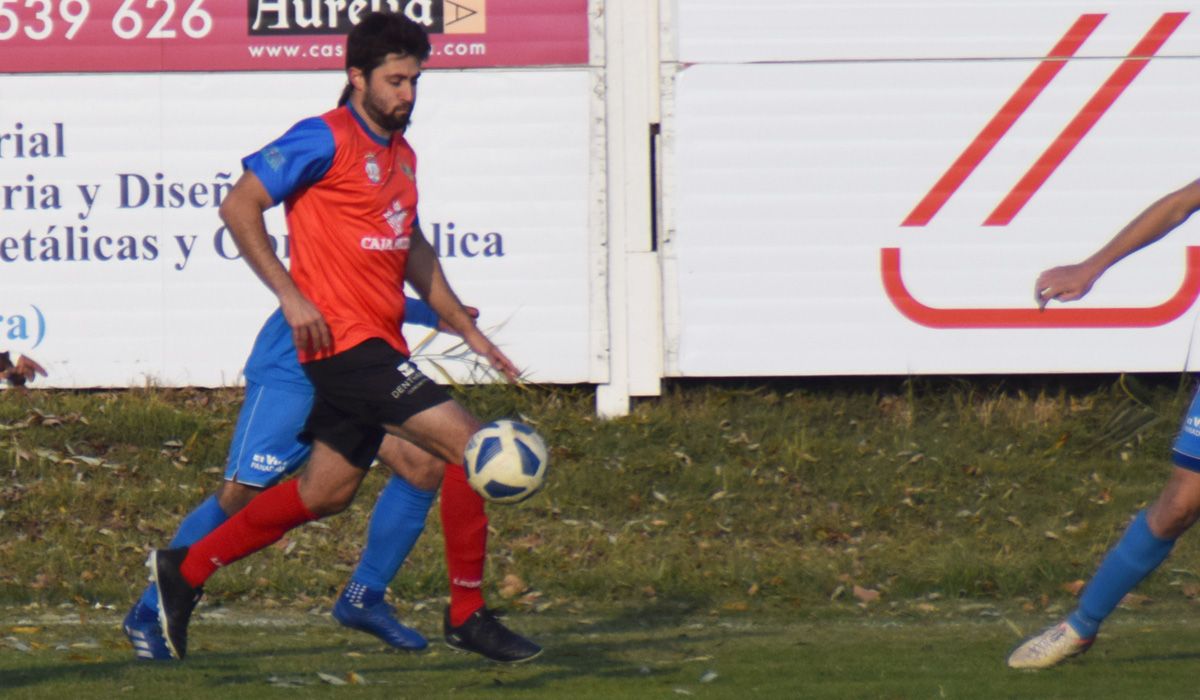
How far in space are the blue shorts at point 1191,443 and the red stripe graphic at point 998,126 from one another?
5.45 meters

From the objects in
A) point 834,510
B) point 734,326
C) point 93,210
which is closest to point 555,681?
point 834,510

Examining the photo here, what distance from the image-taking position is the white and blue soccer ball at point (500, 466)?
5660mm

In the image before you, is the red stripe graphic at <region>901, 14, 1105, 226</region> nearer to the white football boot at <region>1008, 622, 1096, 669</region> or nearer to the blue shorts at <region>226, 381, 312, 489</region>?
the white football boot at <region>1008, 622, 1096, 669</region>

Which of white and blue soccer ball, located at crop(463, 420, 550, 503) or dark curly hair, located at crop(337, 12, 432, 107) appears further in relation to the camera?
dark curly hair, located at crop(337, 12, 432, 107)

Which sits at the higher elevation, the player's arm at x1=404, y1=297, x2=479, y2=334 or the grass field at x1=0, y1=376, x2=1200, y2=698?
the player's arm at x1=404, y1=297, x2=479, y2=334

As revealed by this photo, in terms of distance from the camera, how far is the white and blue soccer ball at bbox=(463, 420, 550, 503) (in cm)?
566

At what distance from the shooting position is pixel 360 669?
20.4 feet

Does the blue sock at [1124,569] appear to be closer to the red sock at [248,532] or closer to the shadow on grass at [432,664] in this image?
the shadow on grass at [432,664]

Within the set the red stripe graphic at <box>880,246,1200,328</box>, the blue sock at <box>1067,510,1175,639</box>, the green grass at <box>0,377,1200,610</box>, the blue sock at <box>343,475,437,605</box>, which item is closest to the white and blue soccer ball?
the blue sock at <box>343,475,437,605</box>

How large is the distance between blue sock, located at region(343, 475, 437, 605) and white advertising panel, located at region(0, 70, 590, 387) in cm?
446

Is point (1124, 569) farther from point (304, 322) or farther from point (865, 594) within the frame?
point (865, 594)

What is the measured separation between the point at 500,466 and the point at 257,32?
6185 mm

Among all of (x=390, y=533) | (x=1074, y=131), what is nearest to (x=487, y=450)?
(x=390, y=533)

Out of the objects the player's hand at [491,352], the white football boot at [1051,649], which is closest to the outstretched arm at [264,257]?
the player's hand at [491,352]
